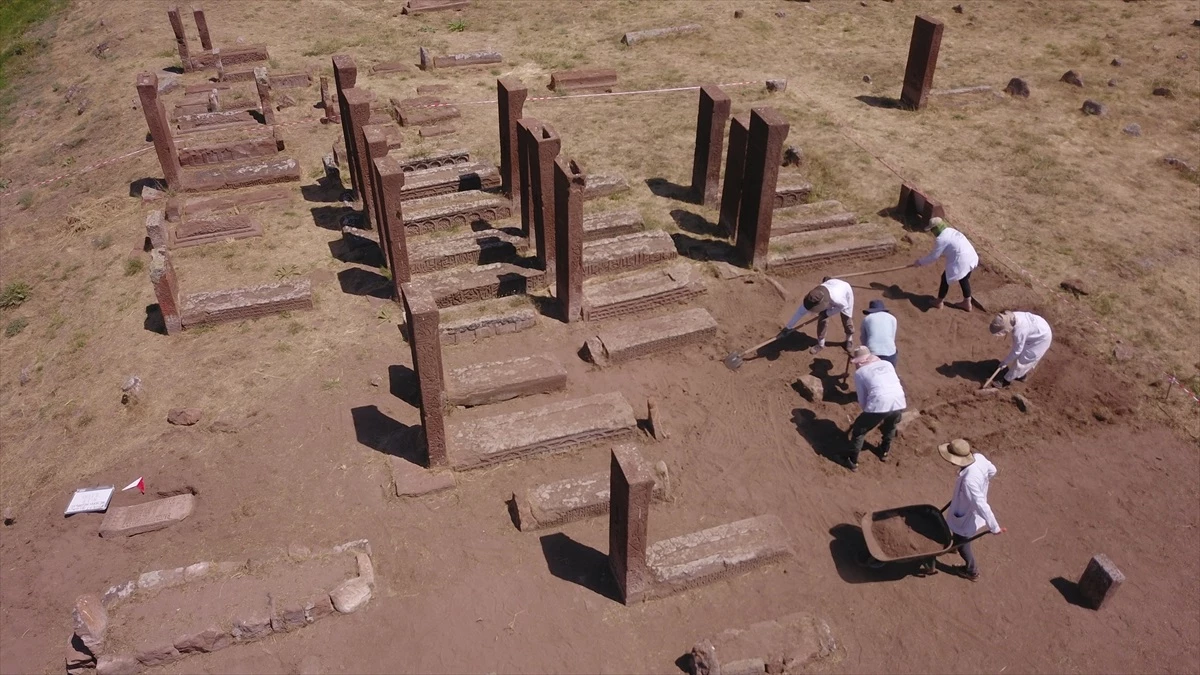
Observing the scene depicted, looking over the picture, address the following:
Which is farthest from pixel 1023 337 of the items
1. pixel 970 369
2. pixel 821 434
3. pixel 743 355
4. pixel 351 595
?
pixel 351 595

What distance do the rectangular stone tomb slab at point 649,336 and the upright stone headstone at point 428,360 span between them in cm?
284

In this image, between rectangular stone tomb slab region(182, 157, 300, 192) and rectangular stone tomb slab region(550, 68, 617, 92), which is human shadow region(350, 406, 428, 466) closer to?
rectangular stone tomb slab region(182, 157, 300, 192)

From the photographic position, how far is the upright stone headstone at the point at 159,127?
50.4 ft

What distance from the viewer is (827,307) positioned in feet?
38.6

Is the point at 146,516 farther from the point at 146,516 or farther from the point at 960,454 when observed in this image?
the point at 960,454

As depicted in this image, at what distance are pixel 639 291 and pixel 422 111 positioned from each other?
849 centimetres

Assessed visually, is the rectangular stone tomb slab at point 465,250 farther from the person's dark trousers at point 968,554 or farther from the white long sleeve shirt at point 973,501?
the person's dark trousers at point 968,554

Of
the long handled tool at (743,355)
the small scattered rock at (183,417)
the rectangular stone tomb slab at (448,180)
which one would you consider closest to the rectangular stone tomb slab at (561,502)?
the long handled tool at (743,355)

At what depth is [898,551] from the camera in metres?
9.29

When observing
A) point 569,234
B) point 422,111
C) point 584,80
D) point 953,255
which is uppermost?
point 569,234

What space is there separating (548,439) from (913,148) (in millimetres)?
11471

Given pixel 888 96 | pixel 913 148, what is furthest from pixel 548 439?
pixel 888 96

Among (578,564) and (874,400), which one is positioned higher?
(874,400)

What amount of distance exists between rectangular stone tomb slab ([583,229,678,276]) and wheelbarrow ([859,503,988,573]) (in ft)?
19.1
